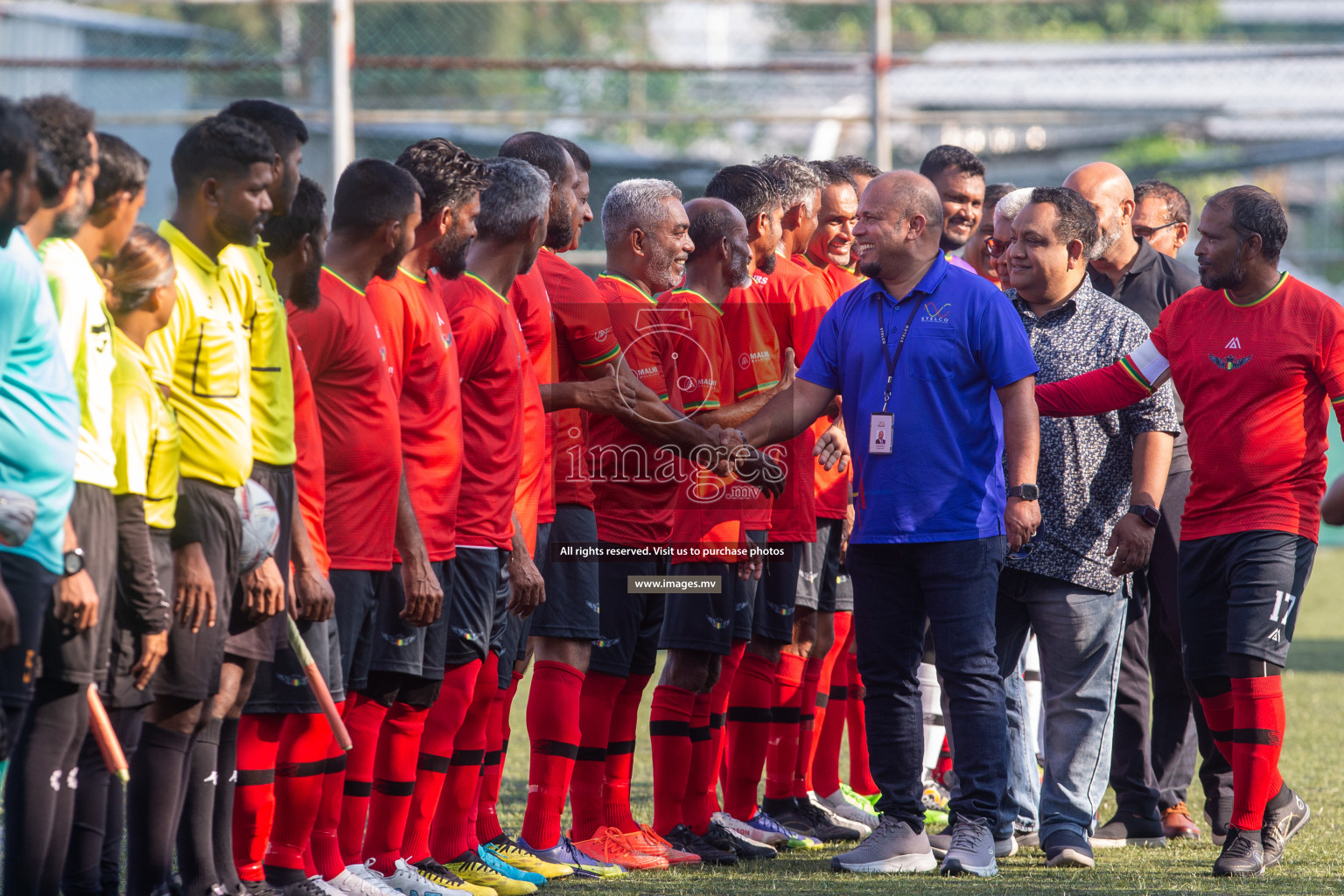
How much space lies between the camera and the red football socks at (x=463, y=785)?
530cm

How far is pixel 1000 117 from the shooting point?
11.7 meters

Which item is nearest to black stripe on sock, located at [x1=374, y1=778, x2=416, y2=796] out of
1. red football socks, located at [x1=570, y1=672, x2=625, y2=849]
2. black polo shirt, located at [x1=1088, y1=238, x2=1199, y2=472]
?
red football socks, located at [x1=570, y1=672, x2=625, y2=849]

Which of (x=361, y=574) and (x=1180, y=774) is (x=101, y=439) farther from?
Result: (x=1180, y=774)

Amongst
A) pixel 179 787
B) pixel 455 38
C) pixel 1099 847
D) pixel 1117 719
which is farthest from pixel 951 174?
pixel 455 38

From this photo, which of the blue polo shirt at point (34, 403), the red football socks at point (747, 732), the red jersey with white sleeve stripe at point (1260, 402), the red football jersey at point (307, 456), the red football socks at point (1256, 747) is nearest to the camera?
the blue polo shirt at point (34, 403)

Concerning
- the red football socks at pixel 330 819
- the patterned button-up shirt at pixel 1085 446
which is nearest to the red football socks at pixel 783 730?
the patterned button-up shirt at pixel 1085 446

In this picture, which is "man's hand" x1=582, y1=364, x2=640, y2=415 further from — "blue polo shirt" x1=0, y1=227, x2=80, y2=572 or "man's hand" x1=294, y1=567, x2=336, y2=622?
"blue polo shirt" x1=0, y1=227, x2=80, y2=572

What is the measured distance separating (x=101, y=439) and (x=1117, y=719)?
174 inches

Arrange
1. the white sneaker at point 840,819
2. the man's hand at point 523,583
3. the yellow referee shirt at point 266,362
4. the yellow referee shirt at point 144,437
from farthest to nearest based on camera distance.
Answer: the white sneaker at point 840,819, the man's hand at point 523,583, the yellow referee shirt at point 266,362, the yellow referee shirt at point 144,437

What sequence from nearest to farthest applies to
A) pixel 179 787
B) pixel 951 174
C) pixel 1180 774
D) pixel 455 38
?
pixel 179 787 → pixel 1180 774 → pixel 951 174 → pixel 455 38

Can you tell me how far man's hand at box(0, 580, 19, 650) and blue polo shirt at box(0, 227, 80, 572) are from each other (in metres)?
0.17

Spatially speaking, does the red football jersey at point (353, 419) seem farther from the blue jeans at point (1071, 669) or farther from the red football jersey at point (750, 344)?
the blue jeans at point (1071, 669)

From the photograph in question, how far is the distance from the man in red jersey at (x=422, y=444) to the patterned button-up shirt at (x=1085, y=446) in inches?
92.8

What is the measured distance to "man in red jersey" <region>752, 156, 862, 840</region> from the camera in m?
6.39
